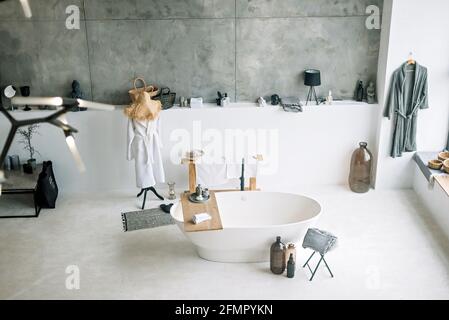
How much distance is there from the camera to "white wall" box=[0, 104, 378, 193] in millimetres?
8117

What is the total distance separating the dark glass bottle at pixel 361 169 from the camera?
8219mm

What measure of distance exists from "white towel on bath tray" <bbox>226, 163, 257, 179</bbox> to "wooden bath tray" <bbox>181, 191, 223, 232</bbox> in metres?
0.81

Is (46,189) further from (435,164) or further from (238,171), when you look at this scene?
(435,164)

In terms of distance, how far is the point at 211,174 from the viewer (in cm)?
789

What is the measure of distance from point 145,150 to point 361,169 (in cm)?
304

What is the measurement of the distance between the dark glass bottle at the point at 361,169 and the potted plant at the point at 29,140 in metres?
4.47

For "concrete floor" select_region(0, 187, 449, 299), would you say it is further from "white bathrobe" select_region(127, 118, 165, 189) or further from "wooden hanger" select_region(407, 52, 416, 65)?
"wooden hanger" select_region(407, 52, 416, 65)

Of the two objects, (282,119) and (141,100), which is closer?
(141,100)

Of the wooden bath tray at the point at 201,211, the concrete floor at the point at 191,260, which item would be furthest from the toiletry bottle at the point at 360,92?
the wooden bath tray at the point at 201,211

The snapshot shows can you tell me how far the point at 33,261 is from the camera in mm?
6652

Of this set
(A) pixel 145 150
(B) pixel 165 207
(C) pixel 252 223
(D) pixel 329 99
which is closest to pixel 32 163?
(A) pixel 145 150
